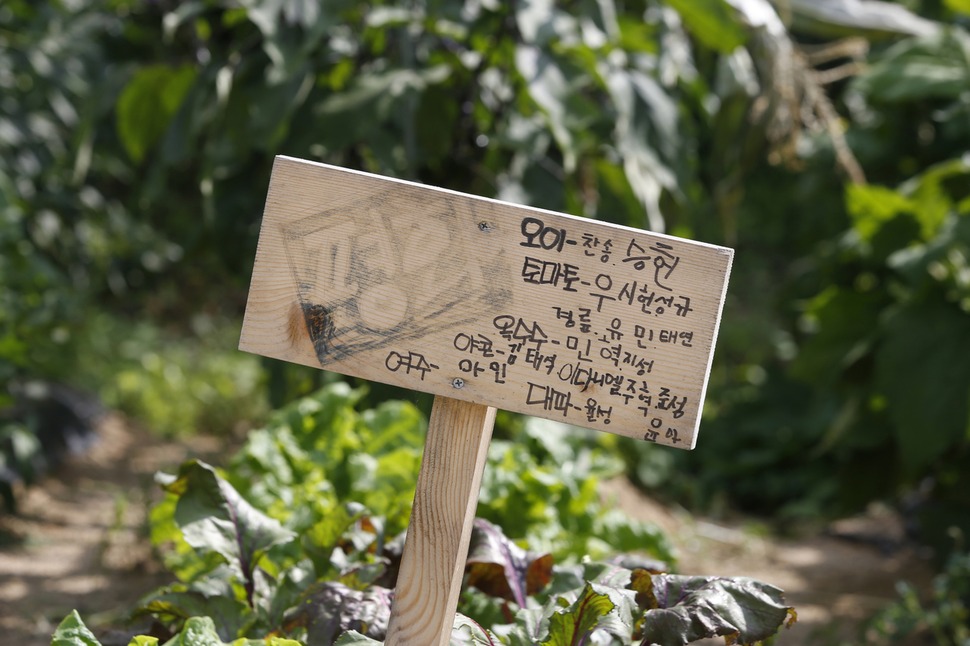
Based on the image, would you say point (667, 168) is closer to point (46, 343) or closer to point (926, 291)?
point (926, 291)

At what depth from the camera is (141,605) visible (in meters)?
1.64

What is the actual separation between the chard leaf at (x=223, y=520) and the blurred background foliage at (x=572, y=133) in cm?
91

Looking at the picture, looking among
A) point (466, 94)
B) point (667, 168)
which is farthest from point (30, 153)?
point (667, 168)

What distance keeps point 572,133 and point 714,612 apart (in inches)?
47.1

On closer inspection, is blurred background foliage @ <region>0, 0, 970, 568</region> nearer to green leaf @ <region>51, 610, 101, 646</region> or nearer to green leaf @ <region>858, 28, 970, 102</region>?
green leaf @ <region>858, 28, 970, 102</region>

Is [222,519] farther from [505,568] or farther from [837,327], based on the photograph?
[837,327]

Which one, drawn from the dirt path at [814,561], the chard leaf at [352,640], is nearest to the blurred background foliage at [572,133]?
the dirt path at [814,561]

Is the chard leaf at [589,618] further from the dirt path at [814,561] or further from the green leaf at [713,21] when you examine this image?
the green leaf at [713,21]

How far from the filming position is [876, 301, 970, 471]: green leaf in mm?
2422

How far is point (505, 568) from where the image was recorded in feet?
5.40

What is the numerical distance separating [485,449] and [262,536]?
48cm

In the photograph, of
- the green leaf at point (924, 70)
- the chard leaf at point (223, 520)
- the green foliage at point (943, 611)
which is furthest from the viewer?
the green leaf at point (924, 70)

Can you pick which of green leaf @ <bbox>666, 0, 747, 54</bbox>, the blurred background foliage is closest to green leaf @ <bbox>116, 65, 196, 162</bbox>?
the blurred background foliage

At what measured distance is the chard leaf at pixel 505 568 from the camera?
5.38 feet
